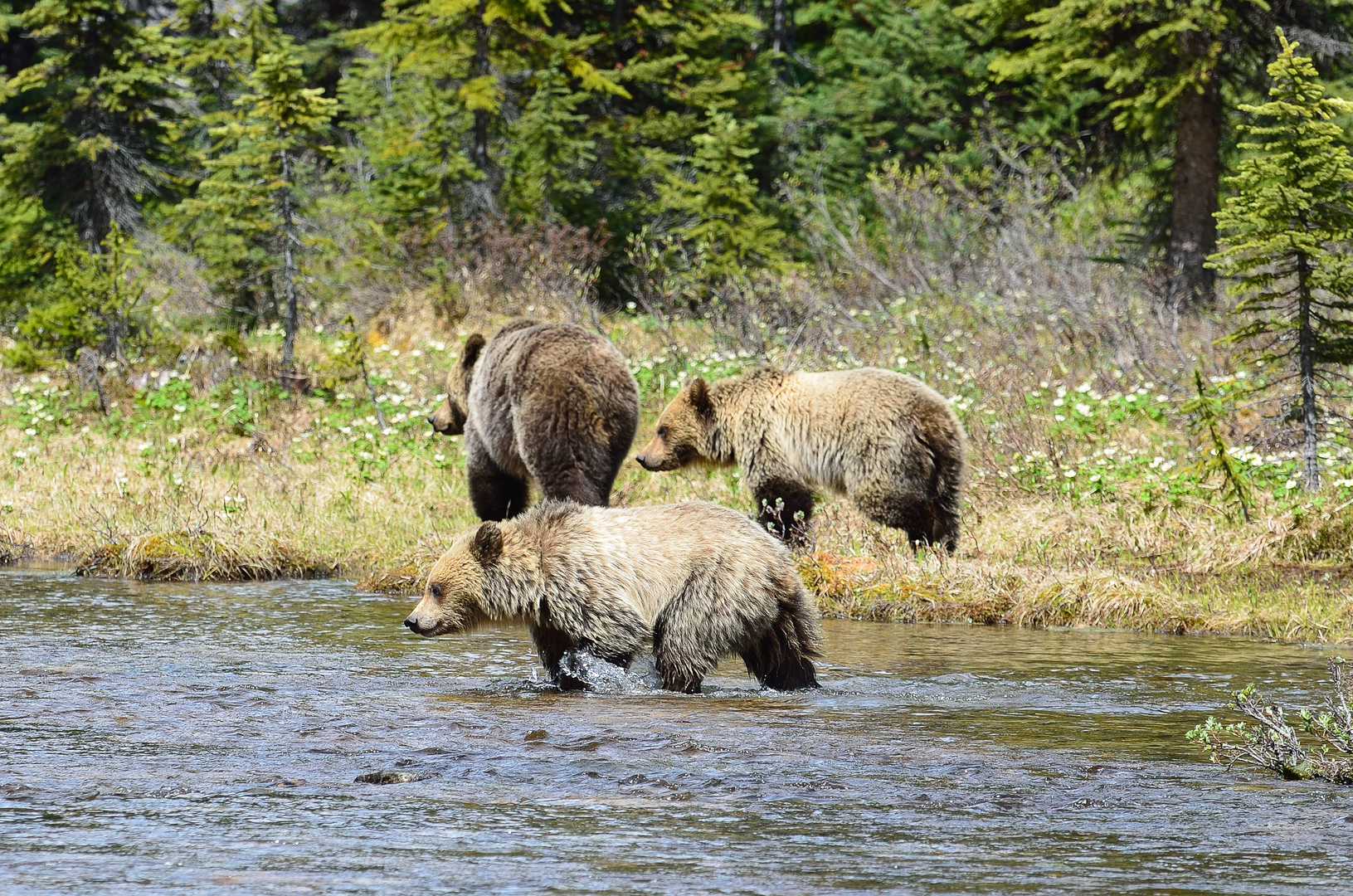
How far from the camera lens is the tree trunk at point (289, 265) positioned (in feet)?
57.1

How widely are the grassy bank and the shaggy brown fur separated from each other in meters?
0.39

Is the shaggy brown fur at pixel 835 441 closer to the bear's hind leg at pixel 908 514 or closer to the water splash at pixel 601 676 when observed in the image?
the bear's hind leg at pixel 908 514

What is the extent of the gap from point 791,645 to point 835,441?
3.44 meters

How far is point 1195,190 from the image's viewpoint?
18.7m

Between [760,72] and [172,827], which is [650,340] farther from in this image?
[172,827]

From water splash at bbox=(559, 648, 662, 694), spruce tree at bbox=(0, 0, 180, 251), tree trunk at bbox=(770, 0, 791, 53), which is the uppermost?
tree trunk at bbox=(770, 0, 791, 53)

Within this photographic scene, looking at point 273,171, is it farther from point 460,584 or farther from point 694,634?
point 694,634

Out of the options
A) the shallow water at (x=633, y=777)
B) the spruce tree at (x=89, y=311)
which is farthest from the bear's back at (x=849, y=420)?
the spruce tree at (x=89, y=311)

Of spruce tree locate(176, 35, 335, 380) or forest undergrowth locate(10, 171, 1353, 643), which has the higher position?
spruce tree locate(176, 35, 335, 380)

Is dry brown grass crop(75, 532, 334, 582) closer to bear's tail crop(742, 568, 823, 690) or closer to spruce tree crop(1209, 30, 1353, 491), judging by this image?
bear's tail crop(742, 568, 823, 690)

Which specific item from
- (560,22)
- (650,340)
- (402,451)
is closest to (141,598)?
(402,451)

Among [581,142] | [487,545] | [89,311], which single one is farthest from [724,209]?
[487,545]

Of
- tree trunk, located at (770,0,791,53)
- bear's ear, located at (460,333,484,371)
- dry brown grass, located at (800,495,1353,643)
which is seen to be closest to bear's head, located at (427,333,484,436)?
bear's ear, located at (460,333,484,371)

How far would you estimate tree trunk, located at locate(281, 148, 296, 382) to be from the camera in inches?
685
